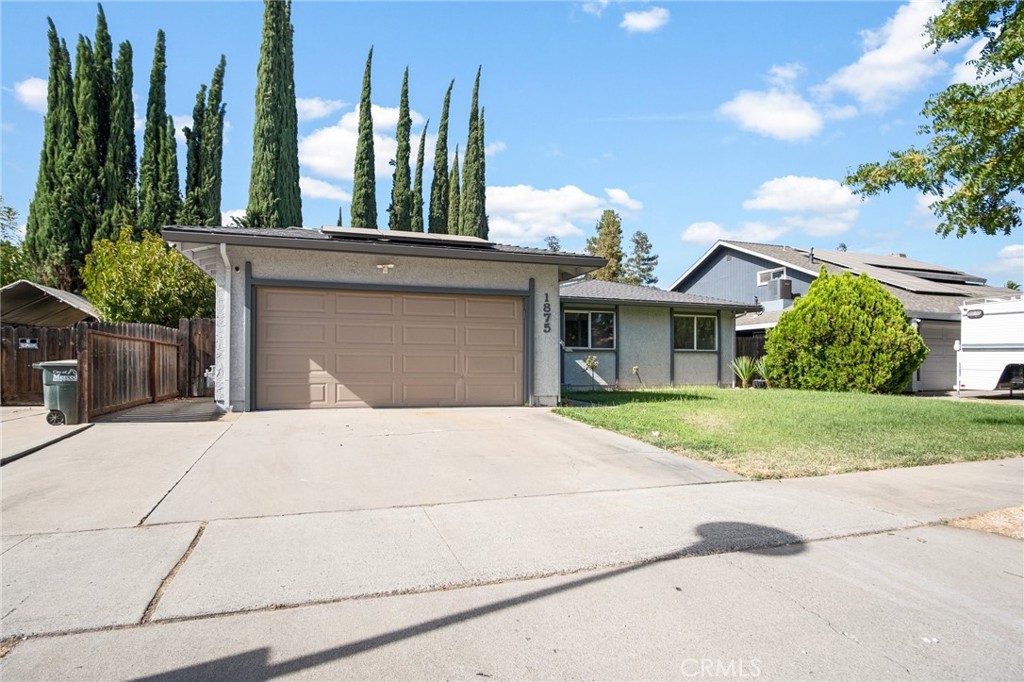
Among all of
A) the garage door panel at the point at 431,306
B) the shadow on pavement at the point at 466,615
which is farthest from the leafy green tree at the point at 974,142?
the garage door panel at the point at 431,306

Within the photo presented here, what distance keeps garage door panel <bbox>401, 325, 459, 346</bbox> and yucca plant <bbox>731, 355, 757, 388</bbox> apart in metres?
11.4

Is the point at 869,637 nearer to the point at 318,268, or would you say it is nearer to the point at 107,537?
the point at 107,537

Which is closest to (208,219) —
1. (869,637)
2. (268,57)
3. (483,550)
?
(268,57)

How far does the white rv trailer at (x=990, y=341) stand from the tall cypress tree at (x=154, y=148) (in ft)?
97.3

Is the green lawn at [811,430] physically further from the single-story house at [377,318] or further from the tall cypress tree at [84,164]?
the tall cypress tree at [84,164]

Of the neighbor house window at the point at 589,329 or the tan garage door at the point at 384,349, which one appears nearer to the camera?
the tan garage door at the point at 384,349

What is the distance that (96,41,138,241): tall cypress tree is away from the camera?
24719 millimetres

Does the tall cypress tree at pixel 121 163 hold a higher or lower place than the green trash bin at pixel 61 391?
higher

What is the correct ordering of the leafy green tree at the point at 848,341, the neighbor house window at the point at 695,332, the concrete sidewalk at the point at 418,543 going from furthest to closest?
the neighbor house window at the point at 695,332
the leafy green tree at the point at 848,341
the concrete sidewalk at the point at 418,543

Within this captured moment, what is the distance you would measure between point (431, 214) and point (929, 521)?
34.6 m

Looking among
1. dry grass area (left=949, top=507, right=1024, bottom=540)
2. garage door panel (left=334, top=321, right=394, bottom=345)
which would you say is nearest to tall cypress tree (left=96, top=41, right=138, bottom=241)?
garage door panel (left=334, top=321, right=394, bottom=345)

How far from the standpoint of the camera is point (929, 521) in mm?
5223

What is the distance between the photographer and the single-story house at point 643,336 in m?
18.2

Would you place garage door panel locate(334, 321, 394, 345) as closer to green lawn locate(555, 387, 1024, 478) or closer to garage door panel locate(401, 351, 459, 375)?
garage door panel locate(401, 351, 459, 375)
